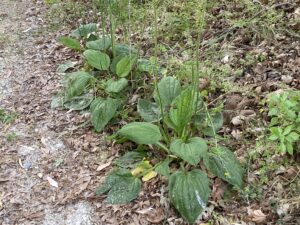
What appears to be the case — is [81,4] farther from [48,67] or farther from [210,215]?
[210,215]

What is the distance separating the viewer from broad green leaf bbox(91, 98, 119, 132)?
12.3 feet

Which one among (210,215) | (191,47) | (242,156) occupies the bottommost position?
(210,215)

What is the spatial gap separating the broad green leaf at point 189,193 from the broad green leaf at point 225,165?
101 mm

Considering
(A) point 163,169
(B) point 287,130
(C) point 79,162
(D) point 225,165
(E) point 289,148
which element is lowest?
(C) point 79,162

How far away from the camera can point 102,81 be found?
418 cm

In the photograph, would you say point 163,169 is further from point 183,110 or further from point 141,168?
point 183,110

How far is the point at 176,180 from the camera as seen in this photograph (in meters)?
3.02

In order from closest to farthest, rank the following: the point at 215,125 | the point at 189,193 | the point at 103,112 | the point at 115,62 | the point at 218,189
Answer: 1. the point at 189,193
2. the point at 218,189
3. the point at 215,125
4. the point at 103,112
5. the point at 115,62

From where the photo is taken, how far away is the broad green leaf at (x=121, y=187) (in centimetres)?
312

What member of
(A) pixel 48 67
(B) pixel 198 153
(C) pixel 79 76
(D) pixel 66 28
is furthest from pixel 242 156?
(D) pixel 66 28

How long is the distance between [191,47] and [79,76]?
3.88 feet

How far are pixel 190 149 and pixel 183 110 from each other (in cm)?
35

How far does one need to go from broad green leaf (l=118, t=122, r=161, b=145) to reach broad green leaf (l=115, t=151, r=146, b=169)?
191mm

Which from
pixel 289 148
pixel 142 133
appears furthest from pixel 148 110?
pixel 289 148
